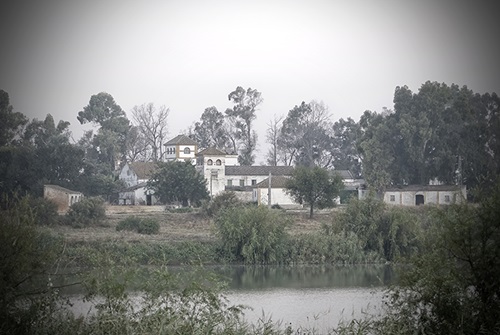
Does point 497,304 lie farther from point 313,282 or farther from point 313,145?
point 313,145

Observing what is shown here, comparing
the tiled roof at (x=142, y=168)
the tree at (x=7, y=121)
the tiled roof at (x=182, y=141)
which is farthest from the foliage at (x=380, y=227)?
the tiled roof at (x=182, y=141)

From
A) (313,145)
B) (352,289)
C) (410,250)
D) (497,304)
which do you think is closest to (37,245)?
(497,304)

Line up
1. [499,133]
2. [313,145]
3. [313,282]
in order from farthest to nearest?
1. [313,145]
2. [499,133]
3. [313,282]

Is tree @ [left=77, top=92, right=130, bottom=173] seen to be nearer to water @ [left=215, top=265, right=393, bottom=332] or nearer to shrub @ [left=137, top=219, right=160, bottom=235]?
shrub @ [left=137, top=219, right=160, bottom=235]

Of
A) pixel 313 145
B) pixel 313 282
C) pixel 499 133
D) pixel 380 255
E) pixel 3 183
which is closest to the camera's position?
pixel 313 282

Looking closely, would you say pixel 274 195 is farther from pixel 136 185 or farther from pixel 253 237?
pixel 253 237

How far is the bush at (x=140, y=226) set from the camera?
54000 millimetres

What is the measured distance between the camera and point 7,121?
87938 mm

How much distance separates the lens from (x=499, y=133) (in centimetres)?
7969

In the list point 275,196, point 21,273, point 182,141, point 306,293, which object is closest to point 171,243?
point 306,293

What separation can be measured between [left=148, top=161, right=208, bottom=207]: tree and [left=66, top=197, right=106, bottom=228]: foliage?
16.0m

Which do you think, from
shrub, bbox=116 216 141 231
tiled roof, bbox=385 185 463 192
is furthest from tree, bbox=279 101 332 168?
shrub, bbox=116 216 141 231

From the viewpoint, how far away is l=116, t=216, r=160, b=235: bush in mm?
54000

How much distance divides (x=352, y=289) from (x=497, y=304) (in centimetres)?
1550
